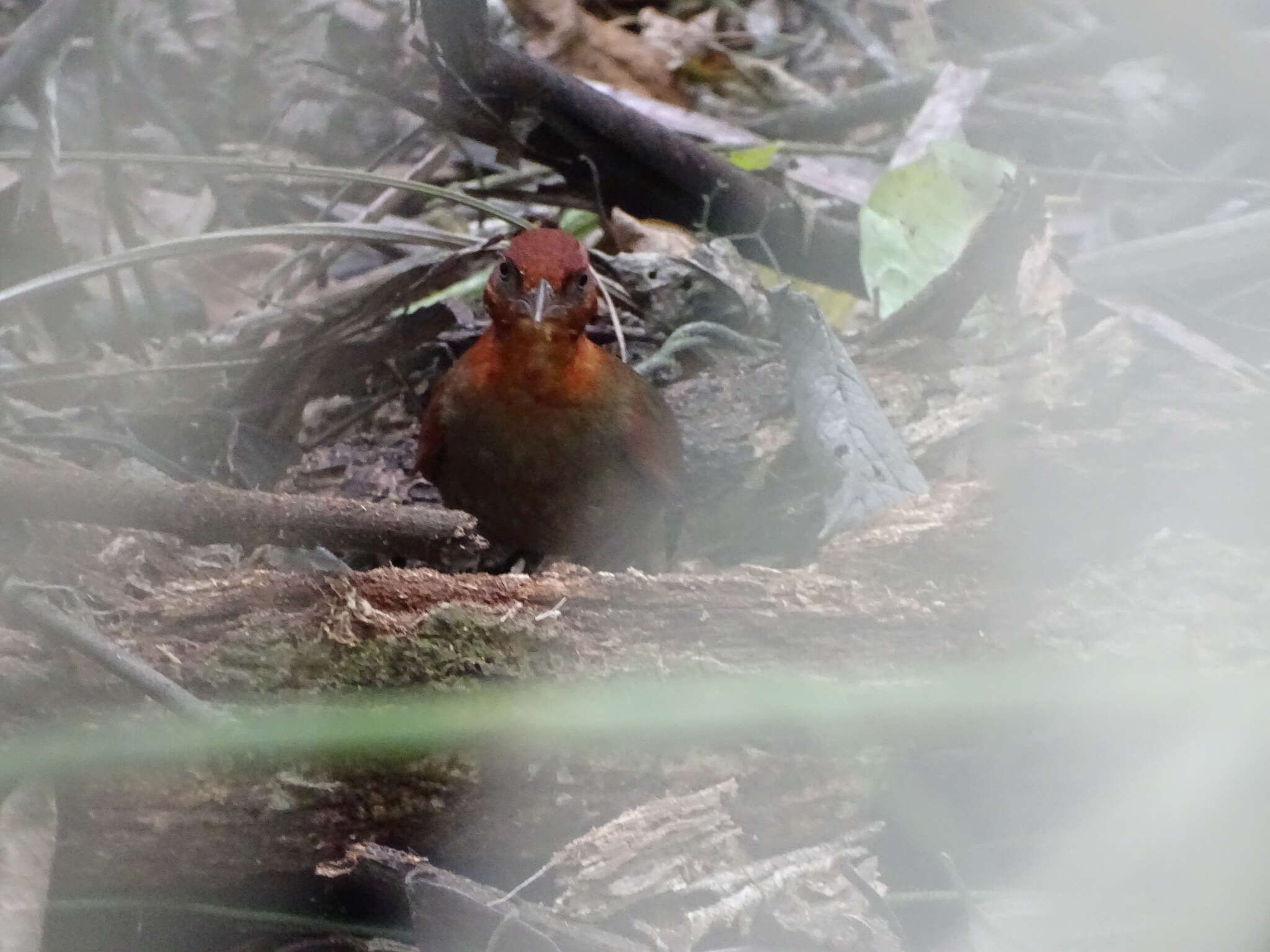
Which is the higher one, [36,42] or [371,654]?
[36,42]

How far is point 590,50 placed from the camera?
13.5 feet

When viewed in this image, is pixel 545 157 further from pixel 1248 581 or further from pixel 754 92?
pixel 1248 581

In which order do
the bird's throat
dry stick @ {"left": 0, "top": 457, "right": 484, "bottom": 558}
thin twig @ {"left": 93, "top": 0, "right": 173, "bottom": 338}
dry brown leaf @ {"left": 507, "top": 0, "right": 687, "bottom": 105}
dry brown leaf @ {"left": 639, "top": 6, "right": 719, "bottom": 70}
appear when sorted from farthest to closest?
dry brown leaf @ {"left": 639, "top": 6, "right": 719, "bottom": 70} → dry brown leaf @ {"left": 507, "top": 0, "right": 687, "bottom": 105} → the bird's throat → thin twig @ {"left": 93, "top": 0, "right": 173, "bottom": 338} → dry stick @ {"left": 0, "top": 457, "right": 484, "bottom": 558}

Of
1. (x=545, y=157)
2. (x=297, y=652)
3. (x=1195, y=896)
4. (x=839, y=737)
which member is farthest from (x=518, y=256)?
(x=1195, y=896)

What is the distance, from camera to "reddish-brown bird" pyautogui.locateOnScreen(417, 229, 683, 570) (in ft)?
8.87

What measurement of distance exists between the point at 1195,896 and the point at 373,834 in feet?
2.79

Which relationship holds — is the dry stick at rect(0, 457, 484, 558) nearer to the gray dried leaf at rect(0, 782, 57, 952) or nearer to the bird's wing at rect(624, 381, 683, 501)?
the gray dried leaf at rect(0, 782, 57, 952)

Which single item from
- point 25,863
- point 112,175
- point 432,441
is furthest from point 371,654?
point 112,175

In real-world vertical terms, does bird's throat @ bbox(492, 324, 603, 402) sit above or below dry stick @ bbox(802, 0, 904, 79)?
below

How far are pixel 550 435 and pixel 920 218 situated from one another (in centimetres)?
105

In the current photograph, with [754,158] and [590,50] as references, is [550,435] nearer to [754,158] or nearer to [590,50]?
[754,158]

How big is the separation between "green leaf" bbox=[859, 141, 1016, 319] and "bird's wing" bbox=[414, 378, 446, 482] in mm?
1085

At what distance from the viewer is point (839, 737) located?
136cm

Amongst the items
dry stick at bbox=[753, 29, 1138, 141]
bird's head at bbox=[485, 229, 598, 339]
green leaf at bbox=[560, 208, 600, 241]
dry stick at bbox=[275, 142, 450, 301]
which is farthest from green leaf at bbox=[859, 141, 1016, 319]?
dry stick at bbox=[275, 142, 450, 301]
